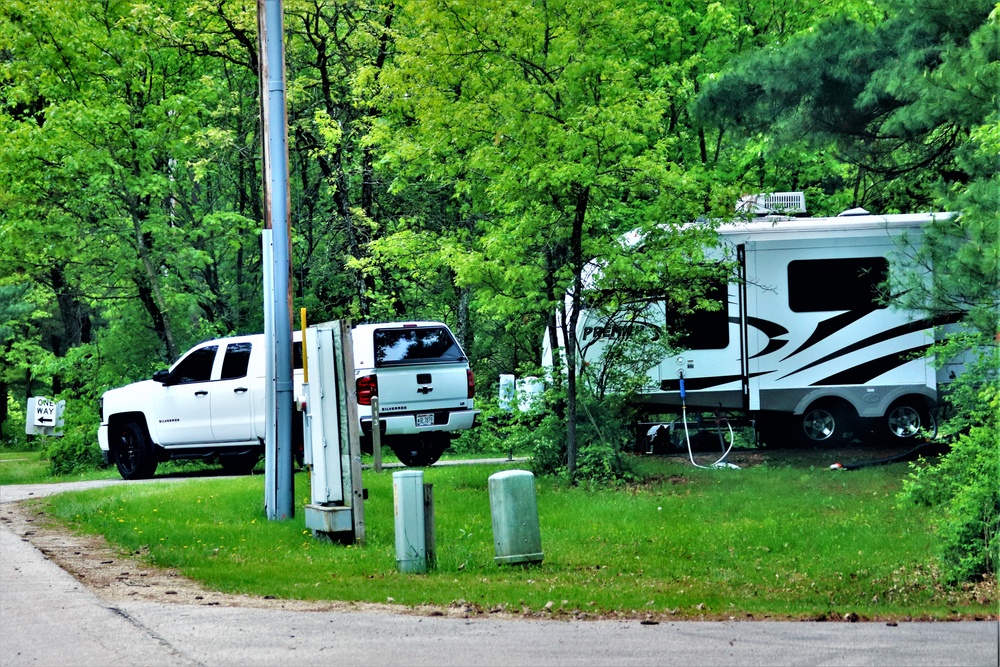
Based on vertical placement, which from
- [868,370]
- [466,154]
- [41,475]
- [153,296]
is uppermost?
[466,154]

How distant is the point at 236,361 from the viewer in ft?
60.1

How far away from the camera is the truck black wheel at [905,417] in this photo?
65.8 ft

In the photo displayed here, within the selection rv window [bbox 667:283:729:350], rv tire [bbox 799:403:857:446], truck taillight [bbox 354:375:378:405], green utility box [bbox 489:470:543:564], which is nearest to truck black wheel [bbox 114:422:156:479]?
truck taillight [bbox 354:375:378:405]

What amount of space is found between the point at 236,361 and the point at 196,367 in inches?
27.7

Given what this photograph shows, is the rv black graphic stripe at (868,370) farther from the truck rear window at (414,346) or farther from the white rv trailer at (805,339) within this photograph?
the truck rear window at (414,346)

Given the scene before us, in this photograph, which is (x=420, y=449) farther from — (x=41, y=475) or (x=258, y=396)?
(x=41, y=475)

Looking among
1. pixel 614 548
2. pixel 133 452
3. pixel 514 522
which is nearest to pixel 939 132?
pixel 614 548

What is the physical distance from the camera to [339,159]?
25.6 m

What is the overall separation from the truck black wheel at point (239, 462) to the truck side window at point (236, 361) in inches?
47.6

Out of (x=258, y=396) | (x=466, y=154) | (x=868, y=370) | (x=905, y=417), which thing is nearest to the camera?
(x=466, y=154)

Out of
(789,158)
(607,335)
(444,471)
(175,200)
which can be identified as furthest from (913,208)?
(175,200)

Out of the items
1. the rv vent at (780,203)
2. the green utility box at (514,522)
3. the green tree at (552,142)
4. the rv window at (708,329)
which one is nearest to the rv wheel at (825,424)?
the rv window at (708,329)

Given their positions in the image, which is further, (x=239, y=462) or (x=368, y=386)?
(x=239, y=462)

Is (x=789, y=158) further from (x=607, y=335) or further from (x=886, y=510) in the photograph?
(x=886, y=510)
